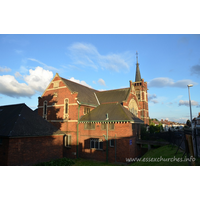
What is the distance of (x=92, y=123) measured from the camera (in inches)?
931

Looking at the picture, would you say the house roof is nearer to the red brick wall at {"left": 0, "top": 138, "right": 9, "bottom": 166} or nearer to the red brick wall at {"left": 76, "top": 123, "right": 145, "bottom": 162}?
the red brick wall at {"left": 0, "top": 138, "right": 9, "bottom": 166}

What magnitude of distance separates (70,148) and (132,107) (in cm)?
1475

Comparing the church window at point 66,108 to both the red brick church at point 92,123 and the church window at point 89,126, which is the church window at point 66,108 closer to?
the red brick church at point 92,123

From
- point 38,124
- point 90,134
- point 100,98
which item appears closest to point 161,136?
point 90,134

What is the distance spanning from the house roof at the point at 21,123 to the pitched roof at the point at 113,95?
44.2ft

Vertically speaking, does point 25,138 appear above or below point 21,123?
below

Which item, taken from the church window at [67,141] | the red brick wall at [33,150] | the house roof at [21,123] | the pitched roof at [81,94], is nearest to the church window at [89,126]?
the church window at [67,141]

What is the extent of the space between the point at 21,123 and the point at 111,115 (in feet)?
39.7

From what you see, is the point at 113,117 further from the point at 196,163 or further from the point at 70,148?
the point at 196,163

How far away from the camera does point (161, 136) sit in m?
25.2

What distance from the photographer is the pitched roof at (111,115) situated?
2168 cm

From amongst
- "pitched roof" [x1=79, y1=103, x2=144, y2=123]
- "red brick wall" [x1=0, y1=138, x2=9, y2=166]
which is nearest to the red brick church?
"pitched roof" [x1=79, y1=103, x2=144, y2=123]

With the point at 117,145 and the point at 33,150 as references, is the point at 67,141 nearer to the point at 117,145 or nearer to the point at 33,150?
the point at 33,150

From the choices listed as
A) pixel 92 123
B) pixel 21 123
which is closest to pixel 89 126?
pixel 92 123
